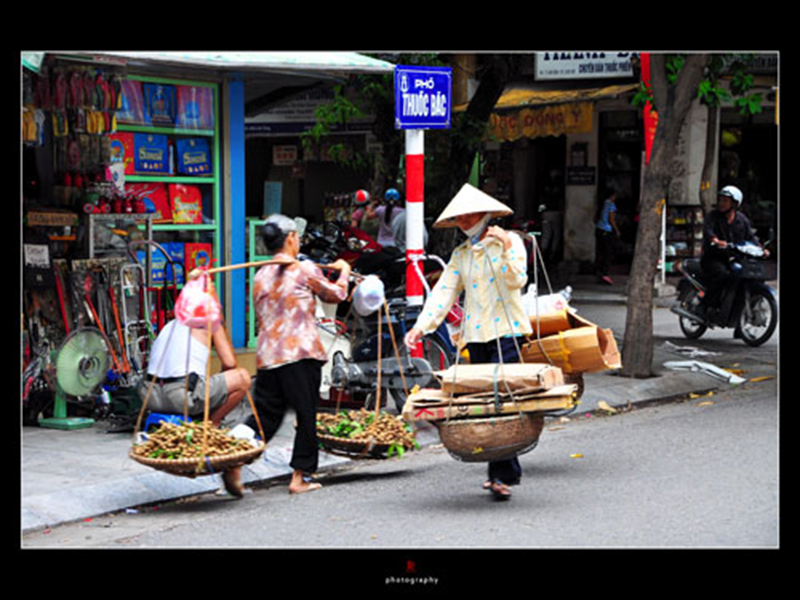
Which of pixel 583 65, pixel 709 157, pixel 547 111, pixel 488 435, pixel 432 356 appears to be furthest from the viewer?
pixel 709 157

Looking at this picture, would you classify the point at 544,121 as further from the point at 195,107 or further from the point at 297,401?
the point at 297,401

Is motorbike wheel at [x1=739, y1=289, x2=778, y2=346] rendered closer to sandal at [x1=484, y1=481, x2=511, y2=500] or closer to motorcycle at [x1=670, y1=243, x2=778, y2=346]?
motorcycle at [x1=670, y1=243, x2=778, y2=346]

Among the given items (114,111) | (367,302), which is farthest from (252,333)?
(367,302)

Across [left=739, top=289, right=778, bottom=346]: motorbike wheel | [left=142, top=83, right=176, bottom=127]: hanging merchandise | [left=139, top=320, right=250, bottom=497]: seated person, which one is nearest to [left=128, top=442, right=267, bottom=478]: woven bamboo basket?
[left=139, top=320, right=250, bottom=497]: seated person

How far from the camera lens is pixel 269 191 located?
38.5 feet

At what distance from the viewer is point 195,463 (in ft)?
21.4

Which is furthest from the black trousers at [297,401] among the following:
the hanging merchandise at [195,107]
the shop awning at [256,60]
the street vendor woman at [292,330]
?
the hanging merchandise at [195,107]

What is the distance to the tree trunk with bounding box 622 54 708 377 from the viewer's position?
36.7 ft

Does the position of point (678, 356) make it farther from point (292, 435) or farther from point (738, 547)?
point (738, 547)

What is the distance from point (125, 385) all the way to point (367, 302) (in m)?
2.35

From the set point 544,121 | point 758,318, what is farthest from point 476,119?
point 544,121

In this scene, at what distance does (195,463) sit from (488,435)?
157 centimetres

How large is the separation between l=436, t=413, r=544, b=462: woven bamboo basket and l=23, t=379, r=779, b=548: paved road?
38 centimetres

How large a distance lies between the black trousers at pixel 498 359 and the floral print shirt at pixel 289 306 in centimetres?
87
